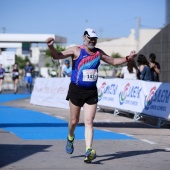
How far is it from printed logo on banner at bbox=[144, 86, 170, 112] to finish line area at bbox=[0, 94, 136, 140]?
2015 millimetres

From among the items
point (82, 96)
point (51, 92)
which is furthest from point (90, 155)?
point (51, 92)

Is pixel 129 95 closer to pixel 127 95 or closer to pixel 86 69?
pixel 127 95

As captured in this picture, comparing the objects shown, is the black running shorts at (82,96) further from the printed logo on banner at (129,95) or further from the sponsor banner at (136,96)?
the printed logo on banner at (129,95)

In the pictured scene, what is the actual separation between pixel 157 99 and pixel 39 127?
10.3 ft

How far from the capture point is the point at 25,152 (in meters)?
9.64

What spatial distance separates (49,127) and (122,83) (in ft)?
14.2

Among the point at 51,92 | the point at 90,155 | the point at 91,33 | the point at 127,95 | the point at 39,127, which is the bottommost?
the point at 39,127

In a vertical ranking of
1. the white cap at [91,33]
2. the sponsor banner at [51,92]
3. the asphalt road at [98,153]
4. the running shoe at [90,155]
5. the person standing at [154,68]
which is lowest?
the asphalt road at [98,153]

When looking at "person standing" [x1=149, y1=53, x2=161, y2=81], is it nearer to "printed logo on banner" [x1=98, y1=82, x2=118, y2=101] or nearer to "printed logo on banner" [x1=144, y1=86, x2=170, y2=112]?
"printed logo on banner" [x1=98, y1=82, x2=118, y2=101]

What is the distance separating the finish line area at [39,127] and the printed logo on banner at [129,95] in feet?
7.02

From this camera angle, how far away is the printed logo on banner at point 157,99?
1453 cm

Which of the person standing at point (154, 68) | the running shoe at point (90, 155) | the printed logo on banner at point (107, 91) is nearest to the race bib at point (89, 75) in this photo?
the running shoe at point (90, 155)

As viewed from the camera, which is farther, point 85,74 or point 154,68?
point 154,68

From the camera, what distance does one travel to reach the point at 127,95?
688 inches
